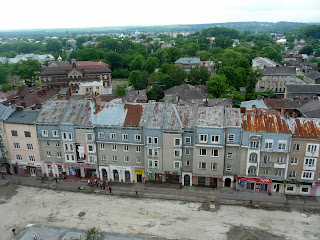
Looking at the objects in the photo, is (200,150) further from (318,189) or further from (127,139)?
(318,189)

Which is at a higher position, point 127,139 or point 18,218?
point 127,139

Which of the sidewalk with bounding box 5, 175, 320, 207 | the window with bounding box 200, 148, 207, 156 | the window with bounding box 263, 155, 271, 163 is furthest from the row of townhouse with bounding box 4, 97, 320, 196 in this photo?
the sidewalk with bounding box 5, 175, 320, 207

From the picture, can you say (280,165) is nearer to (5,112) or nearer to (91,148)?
(91,148)

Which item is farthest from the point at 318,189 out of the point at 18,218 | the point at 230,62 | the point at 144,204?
the point at 230,62

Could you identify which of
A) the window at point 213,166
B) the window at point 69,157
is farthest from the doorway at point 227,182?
the window at point 69,157

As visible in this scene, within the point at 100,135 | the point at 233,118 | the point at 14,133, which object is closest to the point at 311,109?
the point at 233,118

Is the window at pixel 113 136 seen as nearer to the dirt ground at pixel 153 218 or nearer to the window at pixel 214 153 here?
the dirt ground at pixel 153 218
